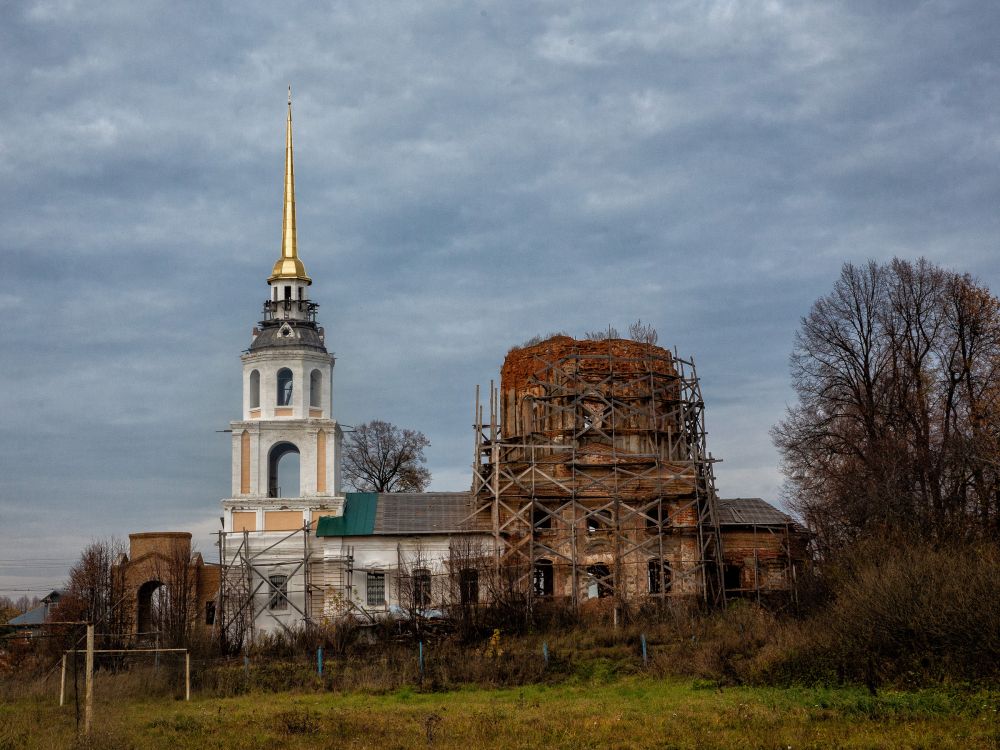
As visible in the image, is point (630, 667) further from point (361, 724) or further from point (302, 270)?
point (302, 270)

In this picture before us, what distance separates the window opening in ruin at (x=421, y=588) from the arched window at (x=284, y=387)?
8.15 metres

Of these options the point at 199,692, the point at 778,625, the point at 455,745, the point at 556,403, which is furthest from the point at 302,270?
the point at 455,745

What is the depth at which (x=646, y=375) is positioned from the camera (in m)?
35.3

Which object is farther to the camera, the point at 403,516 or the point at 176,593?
the point at 403,516

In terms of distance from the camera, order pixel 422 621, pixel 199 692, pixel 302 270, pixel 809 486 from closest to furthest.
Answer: pixel 199 692
pixel 422 621
pixel 809 486
pixel 302 270

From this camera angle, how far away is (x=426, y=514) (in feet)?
119

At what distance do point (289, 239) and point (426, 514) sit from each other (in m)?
10.9

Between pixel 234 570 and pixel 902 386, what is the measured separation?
20.2 meters

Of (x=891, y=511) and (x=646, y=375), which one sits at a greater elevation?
(x=646, y=375)

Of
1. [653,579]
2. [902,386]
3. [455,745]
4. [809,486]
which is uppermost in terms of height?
[902,386]

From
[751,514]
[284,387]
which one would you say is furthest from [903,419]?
[284,387]

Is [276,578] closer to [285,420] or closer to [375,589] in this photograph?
[375,589]

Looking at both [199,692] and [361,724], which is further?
[199,692]

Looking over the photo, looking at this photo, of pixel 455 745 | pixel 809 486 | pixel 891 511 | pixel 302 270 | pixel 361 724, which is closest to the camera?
pixel 455 745
